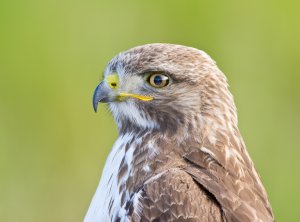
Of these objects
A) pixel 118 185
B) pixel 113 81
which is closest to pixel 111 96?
pixel 113 81

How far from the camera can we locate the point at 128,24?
47.1 feet

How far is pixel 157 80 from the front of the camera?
10.2 metres

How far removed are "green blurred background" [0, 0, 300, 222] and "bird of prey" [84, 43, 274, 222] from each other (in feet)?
10.3

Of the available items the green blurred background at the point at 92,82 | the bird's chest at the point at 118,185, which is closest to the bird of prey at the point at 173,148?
the bird's chest at the point at 118,185

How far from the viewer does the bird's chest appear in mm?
9523

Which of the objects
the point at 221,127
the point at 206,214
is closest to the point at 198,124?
the point at 221,127

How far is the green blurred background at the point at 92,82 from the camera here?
535 inches

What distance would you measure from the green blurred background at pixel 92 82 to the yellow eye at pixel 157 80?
10.5 feet

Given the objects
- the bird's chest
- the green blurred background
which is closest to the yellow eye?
the bird's chest

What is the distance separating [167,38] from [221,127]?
4.17m

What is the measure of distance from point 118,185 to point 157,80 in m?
0.84

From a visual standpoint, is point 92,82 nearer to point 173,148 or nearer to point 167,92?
Answer: point 167,92

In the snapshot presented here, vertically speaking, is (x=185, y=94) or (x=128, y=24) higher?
(x=185, y=94)

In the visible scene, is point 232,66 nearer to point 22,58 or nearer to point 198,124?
point 22,58
